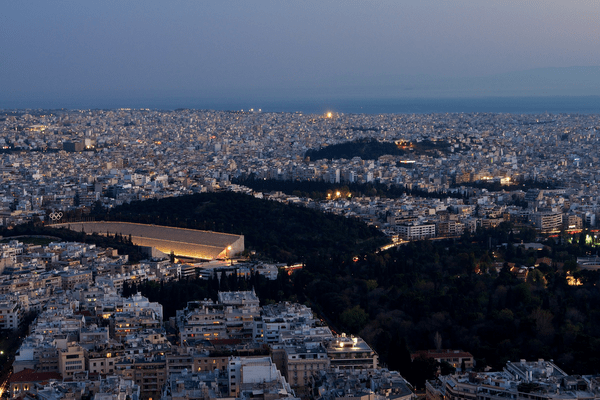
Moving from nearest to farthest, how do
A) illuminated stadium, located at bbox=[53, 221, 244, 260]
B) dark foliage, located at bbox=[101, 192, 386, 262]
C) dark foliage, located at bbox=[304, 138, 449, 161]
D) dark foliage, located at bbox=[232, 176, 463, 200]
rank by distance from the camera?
illuminated stadium, located at bbox=[53, 221, 244, 260], dark foliage, located at bbox=[101, 192, 386, 262], dark foliage, located at bbox=[232, 176, 463, 200], dark foliage, located at bbox=[304, 138, 449, 161]

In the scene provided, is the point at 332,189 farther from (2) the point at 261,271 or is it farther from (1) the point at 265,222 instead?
(2) the point at 261,271

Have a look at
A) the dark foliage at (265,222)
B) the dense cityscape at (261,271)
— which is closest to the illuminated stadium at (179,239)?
the dense cityscape at (261,271)

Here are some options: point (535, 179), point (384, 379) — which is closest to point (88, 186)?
point (535, 179)

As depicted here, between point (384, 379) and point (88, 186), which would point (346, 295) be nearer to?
point (384, 379)

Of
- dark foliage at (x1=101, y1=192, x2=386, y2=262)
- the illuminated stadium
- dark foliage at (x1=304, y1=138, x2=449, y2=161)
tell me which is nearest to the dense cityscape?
the illuminated stadium

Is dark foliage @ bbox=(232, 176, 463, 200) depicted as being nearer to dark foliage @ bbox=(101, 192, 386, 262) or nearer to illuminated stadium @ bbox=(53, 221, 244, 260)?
dark foliage @ bbox=(101, 192, 386, 262)

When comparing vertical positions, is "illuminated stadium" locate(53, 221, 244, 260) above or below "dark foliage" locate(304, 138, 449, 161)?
above
